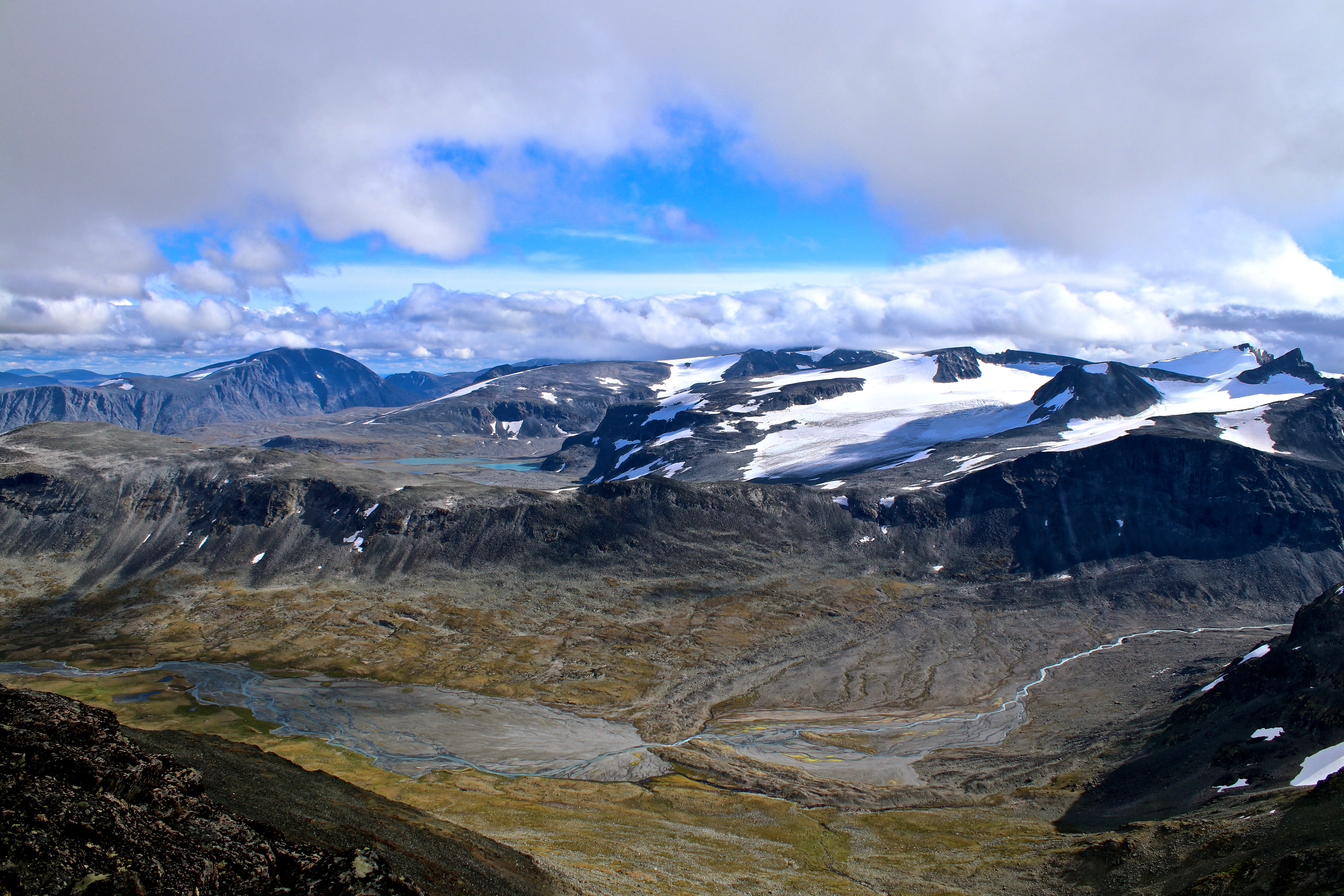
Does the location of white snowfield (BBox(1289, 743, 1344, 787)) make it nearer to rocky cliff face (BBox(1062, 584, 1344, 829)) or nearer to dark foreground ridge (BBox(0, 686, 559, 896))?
rocky cliff face (BBox(1062, 584, 1344, 829))

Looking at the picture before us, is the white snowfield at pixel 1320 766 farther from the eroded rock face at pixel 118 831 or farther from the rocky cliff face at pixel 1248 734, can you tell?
the eroded rock face at pixel 118 831

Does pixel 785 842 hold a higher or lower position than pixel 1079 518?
lower

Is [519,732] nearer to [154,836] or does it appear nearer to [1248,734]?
[154,836]

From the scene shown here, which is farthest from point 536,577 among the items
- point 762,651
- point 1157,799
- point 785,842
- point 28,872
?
point 28,872

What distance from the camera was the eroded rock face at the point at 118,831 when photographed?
23750mm

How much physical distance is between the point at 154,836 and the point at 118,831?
1170 millimetres

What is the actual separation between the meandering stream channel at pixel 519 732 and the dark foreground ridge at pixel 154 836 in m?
35.9

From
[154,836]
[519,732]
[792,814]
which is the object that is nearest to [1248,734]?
[792,814]

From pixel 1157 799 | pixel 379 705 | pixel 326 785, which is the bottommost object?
pixel 379 705

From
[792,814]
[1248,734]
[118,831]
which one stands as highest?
[118,831]

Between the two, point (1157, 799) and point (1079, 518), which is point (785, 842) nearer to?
point (1157, 799)

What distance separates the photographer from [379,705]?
9044 cm

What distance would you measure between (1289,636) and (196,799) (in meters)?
92.8

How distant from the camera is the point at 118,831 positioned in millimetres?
25766
